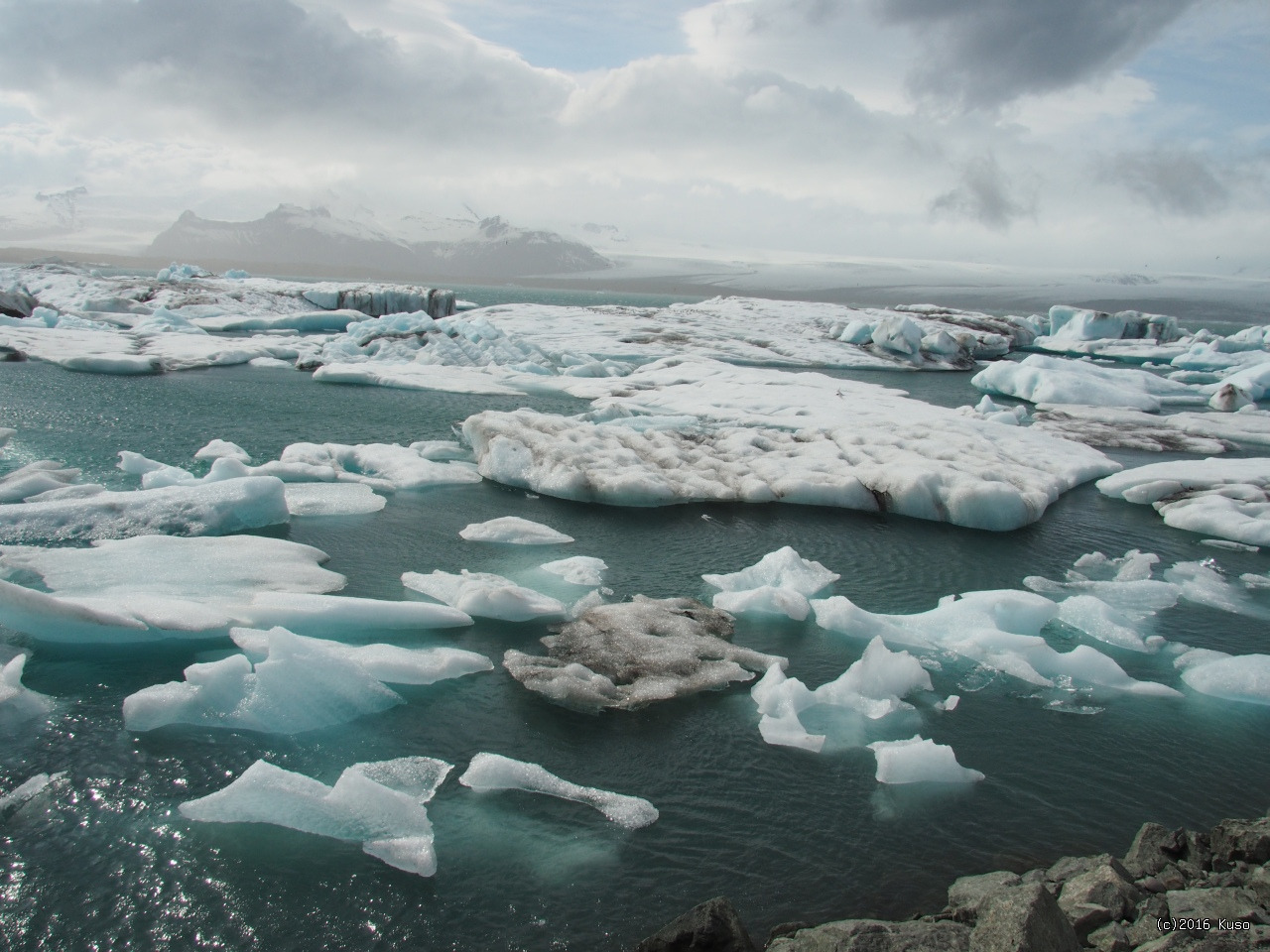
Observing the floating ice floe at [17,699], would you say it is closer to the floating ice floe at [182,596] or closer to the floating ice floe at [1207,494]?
the floating ice floe at [182,596]

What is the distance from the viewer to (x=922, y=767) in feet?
23.5

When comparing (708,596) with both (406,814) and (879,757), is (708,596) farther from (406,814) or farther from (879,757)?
(406,814)

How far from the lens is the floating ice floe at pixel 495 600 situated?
32.2ft

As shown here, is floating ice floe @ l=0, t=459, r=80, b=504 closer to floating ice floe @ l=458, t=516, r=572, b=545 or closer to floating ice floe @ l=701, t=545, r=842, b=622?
floating ice floe @ l=458, t=516, r=572, b=545

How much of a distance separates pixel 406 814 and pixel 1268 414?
32.1 meters

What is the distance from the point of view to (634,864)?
5898mm

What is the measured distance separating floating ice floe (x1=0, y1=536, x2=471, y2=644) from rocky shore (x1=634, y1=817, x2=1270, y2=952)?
5271 mm

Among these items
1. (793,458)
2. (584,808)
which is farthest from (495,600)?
(793,458)

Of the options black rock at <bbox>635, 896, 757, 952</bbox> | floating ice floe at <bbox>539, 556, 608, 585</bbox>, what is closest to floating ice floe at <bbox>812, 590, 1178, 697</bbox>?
floating ice floe at <bbox>539, 556, 608, 585</bbox>

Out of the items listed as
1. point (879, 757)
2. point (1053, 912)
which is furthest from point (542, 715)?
point (1053, 912)

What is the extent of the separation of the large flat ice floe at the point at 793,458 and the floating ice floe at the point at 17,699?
909 cm

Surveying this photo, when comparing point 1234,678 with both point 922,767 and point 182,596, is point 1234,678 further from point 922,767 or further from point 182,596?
point 182,596

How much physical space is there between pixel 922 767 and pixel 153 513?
10.7 m

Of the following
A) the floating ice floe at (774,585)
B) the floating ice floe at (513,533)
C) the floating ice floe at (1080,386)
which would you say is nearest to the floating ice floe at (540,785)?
the floating ice floe at (774,585)
